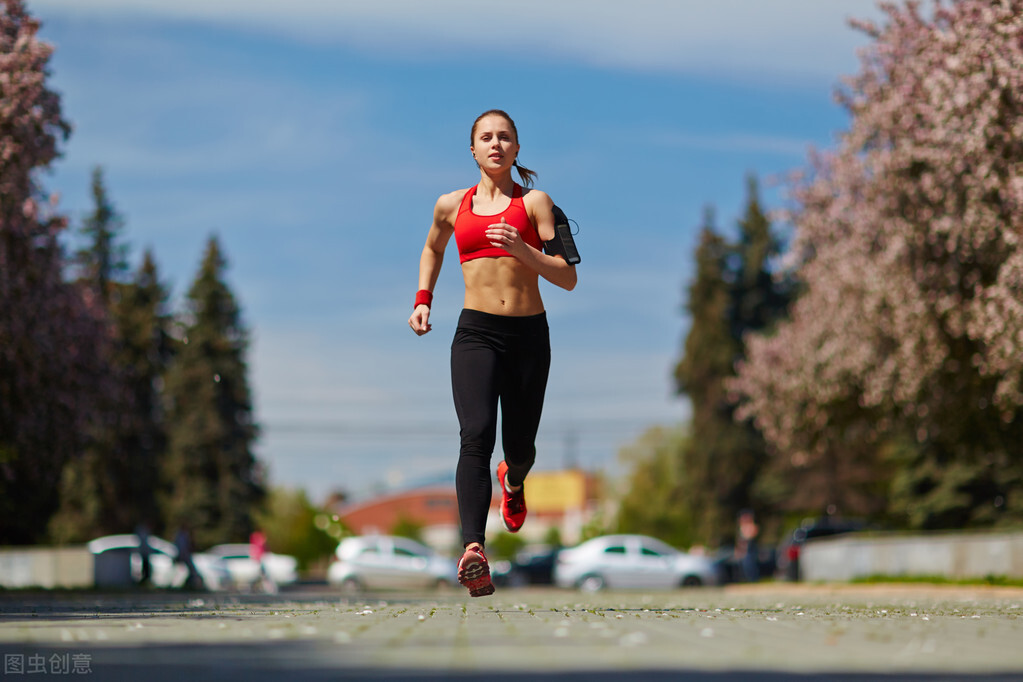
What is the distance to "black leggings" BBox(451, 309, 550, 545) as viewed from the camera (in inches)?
292

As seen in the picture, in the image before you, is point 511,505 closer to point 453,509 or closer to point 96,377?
point 96,377

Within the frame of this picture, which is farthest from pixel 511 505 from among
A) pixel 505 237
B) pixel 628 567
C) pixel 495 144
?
pixel 628 567

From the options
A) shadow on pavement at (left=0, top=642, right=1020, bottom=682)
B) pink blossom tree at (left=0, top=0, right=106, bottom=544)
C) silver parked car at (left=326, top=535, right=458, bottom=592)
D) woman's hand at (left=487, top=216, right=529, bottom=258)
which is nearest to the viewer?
shadow on pavement at (left=0, top=642, right=1020, bottom=682)

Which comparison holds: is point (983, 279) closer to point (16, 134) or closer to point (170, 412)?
point (16, 134)

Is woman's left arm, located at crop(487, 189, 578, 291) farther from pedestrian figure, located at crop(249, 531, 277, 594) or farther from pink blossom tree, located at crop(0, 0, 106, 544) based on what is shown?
pedestrian figure, located at crop(249, 531, 277, 594)

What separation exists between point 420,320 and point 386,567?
3305cm

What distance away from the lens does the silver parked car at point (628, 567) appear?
3719cm

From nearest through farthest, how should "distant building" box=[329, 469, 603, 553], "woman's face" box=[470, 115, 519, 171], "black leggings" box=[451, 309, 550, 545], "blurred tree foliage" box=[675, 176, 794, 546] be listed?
1. "black leggings" box=[451, 309, 550, 545]
2. "woman's face" box=[470, 115, 519, 171]
3. "blurred tree foliage" box=[675, 176, 794, 546]
4. "distant building" box=[329, 469, 603, 553]

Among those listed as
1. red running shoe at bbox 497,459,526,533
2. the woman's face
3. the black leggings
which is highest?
the woman's face

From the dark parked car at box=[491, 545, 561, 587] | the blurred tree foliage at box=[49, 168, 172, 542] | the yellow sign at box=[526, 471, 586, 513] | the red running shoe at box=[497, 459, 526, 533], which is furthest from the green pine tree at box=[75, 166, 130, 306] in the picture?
the yellow sign at box=[526, 471, 586, 513]

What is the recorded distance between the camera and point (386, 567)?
3994 centimetres

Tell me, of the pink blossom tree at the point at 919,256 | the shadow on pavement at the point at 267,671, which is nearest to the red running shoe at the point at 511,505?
the shadow on pavement at the point at 267,671

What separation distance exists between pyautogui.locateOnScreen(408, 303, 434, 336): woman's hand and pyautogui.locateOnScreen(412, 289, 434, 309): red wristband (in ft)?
0.08

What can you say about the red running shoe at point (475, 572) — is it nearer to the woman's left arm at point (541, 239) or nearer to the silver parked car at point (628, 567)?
the woman's left arm at point (541, 239)
